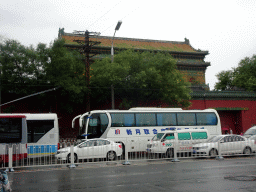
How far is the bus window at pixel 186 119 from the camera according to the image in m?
23.6

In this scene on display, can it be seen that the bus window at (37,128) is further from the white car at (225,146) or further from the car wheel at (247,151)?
the car wheel at (247,151)

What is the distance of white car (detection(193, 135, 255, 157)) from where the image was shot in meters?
17.7

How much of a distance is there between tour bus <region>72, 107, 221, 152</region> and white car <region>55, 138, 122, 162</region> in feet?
9.29

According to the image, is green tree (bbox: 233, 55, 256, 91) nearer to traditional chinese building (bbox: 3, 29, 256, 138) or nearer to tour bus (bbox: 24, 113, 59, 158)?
traditional chinese building (bbox: 3, 29, 256, 138)

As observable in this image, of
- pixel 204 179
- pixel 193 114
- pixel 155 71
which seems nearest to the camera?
pixel 204 179

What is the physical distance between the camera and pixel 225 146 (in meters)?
17.9

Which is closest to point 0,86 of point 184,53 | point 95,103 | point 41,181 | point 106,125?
point 95,103

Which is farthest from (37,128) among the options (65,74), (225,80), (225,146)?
(225,80)

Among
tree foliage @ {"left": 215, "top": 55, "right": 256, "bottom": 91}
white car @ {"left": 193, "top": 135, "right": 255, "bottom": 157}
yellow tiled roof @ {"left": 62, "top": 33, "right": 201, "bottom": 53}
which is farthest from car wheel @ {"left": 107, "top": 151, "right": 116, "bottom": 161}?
tree foliage @ {"left": 215, "top": 55, "right": 256, "bottom": 91}

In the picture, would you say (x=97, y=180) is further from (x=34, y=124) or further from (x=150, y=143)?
(x=34, y=124)

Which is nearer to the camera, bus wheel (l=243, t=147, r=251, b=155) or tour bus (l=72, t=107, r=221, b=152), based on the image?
bus wheel (l=243, t=147, r=251, b=155)

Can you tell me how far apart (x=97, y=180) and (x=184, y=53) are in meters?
42.3

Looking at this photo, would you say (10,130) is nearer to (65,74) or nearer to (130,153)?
(130,153)

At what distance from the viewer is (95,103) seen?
34344mm
